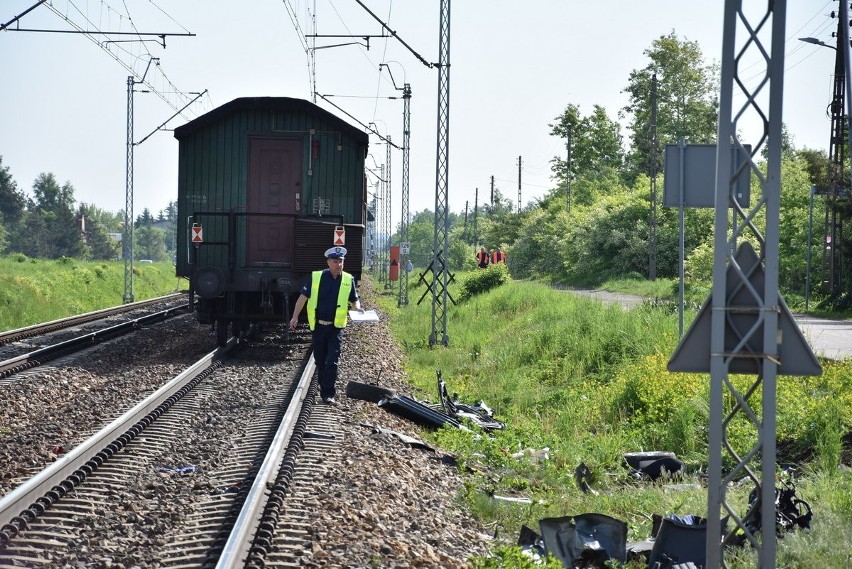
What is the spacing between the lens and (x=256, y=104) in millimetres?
16656

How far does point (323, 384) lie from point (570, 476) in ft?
12.0

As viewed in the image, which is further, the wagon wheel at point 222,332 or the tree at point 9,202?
the tree at point 9,202

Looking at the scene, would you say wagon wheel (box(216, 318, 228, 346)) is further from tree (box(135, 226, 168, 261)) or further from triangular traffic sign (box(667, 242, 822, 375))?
tree (box(135, 226, 168, 261))

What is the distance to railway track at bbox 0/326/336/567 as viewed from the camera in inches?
226

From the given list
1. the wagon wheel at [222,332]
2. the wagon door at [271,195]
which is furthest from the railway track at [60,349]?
the wagon door at [271,195]

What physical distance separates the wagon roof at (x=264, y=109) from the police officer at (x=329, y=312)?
5.85 metres

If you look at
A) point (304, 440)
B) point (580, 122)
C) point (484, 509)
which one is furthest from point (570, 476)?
point (580, 122)

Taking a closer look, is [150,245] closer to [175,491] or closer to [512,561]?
[175,491]

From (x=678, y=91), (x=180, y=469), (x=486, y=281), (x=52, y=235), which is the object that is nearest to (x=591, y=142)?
→ (x=678, y=91)

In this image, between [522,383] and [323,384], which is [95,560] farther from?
[522,383]

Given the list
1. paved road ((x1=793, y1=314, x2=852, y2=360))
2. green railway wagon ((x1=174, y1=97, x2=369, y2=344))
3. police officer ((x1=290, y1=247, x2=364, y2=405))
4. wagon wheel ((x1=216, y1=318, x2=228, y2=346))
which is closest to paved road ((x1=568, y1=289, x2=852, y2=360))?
paved road ((x1=793, y1=314, x2=852, y2=360))

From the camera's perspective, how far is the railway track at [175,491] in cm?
574

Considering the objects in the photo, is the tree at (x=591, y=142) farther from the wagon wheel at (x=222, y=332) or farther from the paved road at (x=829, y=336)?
the wagon wheel at (x=222, y=332)

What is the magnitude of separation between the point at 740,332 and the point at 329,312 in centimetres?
664
